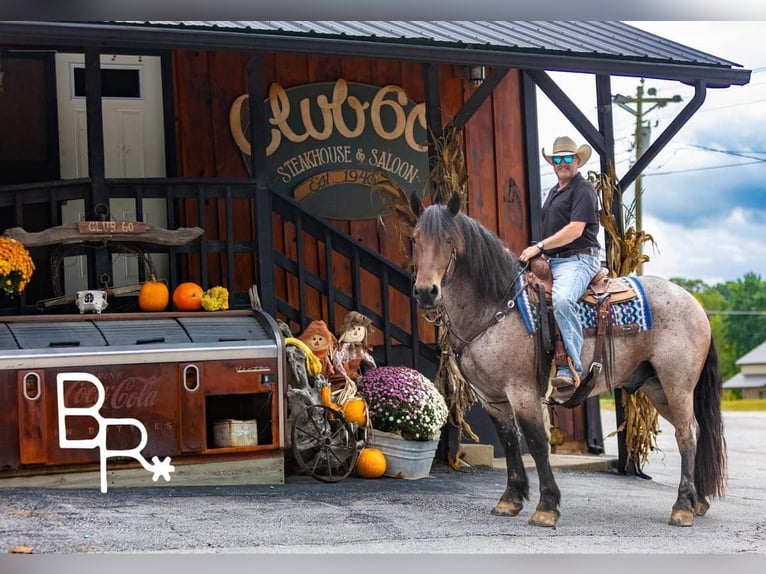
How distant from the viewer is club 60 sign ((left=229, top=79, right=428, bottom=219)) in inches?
440

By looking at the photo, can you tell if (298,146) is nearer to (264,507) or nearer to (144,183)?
→ (144,183)

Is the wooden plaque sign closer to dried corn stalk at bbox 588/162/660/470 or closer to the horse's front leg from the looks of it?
the horse's front leg

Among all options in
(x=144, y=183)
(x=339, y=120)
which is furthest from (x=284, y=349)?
(x=339, y=120)

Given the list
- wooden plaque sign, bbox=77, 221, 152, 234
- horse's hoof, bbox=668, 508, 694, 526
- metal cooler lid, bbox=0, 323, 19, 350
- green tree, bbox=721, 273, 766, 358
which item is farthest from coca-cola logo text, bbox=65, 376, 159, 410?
green tree, bbox=721, 273, 766, 358

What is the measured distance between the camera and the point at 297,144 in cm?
1126

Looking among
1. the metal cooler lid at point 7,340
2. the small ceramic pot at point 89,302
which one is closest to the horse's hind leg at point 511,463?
the small ceramic pot at point 89,302

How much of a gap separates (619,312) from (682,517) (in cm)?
134

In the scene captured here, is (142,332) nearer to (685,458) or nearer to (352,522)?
(352,522)

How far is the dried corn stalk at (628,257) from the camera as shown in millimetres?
10219

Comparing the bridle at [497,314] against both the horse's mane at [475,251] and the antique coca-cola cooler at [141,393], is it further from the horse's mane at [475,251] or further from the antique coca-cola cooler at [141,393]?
the antique coca-cola cooler at [141,393]

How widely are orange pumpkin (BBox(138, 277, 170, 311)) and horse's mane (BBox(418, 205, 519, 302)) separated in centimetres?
254

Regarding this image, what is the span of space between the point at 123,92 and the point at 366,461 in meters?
3.97

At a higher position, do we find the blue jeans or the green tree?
the blue jeans

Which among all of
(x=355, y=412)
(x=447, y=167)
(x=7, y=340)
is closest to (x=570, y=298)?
(x=355, y=412)
